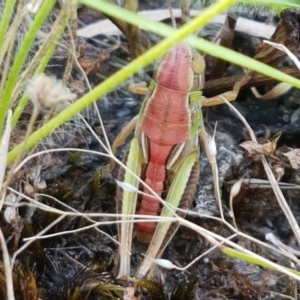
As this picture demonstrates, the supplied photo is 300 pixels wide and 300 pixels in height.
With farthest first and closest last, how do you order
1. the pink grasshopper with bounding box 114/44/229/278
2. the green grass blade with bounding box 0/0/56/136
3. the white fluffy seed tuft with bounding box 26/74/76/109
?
1. the pink grasshopper with bounding box 114/44/229/278
2. the green grass blade with bounding box 0/0/56/136
3. the white fluffy seed tuft with bounding box 26/74/76/109

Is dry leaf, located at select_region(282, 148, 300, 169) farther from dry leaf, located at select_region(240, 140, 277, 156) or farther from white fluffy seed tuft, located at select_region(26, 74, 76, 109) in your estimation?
white fluffy seed tuft, located at select_region(26, 74, 76, 109)

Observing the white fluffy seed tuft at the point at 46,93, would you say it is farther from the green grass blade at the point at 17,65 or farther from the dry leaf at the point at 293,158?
the dry leaf at the point at 293,158

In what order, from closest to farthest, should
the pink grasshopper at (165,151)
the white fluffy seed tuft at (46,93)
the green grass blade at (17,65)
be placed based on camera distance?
the white fluffy seed tuft at (46,93)
the green grass blade at (17,65)
the pink grasshopper at (165,151)

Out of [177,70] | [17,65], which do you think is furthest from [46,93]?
[177,70]

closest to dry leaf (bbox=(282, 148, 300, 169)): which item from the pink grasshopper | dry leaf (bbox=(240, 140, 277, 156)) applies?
dry leaf (bbox=(240, 140, 277, 156))

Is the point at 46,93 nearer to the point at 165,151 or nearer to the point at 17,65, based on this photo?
the point at 17,65

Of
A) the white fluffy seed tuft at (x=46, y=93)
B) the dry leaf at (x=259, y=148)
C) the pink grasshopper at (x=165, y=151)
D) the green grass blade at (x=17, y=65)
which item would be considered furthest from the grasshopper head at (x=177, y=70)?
the white fluffy seed tuft at (x=46, y=93)

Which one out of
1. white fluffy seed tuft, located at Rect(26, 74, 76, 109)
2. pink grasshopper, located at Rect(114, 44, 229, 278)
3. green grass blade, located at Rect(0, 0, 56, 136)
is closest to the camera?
white fluffy seed tuft, located at Rect(26, 74, 76, 109)

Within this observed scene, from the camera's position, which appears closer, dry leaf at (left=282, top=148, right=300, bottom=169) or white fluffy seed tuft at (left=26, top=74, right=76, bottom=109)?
white fluffy seed tuft at (left=26, top=74, right=76, bottom=109)

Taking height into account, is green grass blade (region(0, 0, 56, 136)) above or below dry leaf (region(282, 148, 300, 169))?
above
